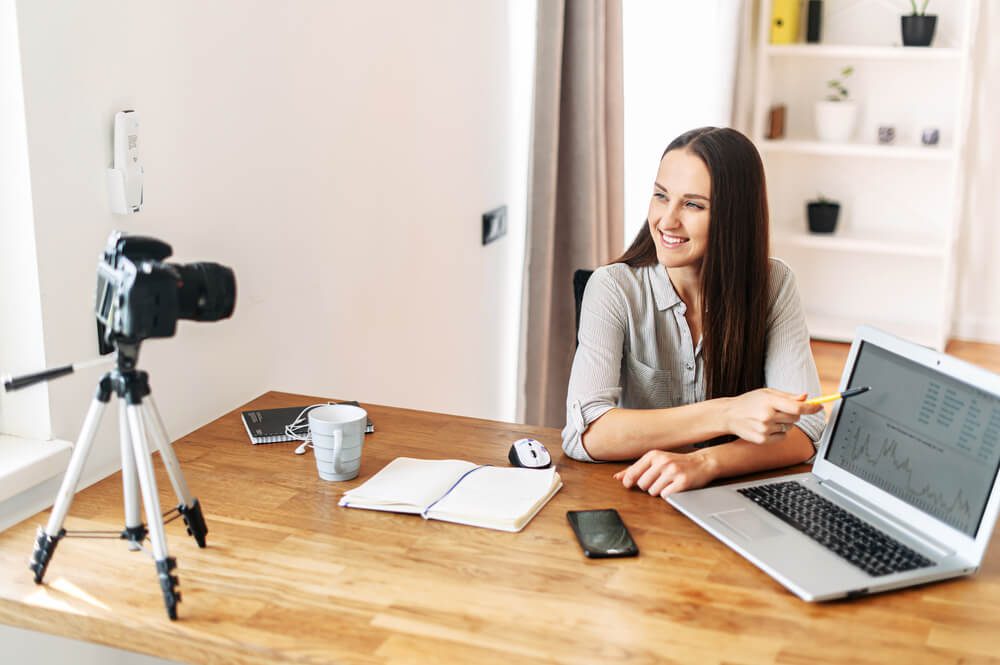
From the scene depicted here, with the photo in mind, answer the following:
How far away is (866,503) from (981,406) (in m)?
0.23

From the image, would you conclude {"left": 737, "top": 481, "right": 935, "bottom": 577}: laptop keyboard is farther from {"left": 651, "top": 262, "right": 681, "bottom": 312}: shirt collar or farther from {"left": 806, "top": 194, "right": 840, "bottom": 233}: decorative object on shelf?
{"left": 806, "top": 194, "right": 840, "bottom": 233}: decorative object on shelf

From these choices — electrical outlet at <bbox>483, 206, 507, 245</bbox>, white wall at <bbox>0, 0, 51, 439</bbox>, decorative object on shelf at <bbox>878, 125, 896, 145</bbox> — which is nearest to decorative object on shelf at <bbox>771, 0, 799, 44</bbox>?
decorative object on shelf at <bbox>878, 125, 896, 145</bbox>

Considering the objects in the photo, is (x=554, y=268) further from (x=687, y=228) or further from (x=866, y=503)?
(x=866, y=503)

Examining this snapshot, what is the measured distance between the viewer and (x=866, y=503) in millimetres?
1457

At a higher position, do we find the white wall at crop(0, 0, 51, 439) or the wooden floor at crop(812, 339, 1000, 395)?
the white wall at crop(0, 0, 51, 439)

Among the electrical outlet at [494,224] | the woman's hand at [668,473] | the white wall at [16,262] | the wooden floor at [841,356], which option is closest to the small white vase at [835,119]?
the wooden floor at [841,356]

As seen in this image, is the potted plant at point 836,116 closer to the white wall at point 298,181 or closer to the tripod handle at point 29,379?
the white wall at point 298,181

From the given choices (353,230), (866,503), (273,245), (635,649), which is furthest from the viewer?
(353,230)

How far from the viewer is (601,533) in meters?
1.37

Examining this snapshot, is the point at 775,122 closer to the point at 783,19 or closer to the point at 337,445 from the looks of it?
the point at 783,19

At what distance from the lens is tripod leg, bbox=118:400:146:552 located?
3.94 ft

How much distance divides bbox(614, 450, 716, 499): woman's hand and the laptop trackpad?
0.30 feet

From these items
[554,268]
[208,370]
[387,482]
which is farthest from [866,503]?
[554,268]

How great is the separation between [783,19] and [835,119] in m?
0.47
